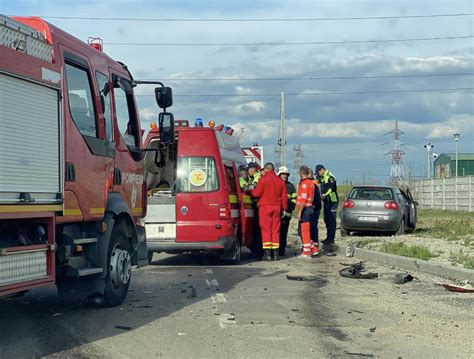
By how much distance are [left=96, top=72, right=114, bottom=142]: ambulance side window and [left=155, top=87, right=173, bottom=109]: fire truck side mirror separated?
0.75 m

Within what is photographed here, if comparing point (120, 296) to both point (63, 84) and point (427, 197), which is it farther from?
point (427, 197)

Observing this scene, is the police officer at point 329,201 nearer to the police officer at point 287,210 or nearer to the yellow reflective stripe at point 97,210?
the police officer at point 287,210

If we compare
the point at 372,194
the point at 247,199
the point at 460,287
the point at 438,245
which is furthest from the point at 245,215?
the point at 372,194

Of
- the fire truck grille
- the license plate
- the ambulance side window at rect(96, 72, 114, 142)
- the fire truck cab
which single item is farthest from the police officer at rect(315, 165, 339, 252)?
the fire truck grille

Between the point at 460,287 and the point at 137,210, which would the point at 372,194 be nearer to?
the point at 460,287

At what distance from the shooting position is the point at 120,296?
8.52 m

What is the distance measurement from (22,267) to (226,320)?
2.50 metres

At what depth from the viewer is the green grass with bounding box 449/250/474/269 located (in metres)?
11.5

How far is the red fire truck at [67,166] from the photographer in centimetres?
597

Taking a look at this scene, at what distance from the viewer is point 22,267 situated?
20.0 ft

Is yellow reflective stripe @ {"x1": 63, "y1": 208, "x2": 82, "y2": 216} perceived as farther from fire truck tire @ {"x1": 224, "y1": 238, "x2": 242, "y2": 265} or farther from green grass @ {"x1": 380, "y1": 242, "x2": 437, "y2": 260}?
green grass @ {"x1": 380, "y1": 242, "x2": 437, "y2": 260}

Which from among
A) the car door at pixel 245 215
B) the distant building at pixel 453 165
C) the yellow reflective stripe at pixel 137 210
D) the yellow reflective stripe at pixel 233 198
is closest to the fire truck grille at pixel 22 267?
the yellow reflective stripe at pixel 137 210

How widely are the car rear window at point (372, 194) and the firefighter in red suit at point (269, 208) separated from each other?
5178mm

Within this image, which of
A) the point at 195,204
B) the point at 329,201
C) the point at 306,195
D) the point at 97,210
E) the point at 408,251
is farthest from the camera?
the point at 329,201
